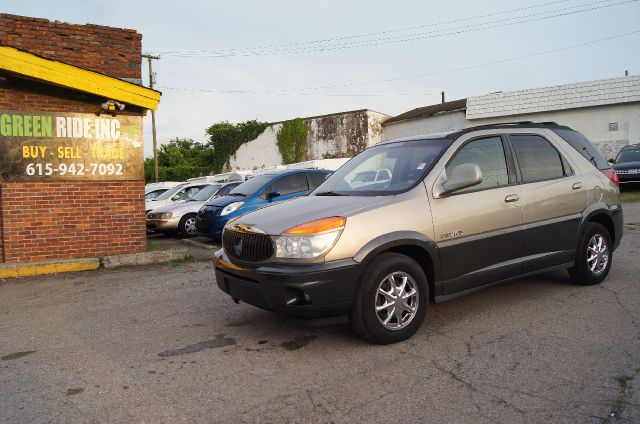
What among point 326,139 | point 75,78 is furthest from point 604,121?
point 75,78

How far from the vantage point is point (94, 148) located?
8.74 meters

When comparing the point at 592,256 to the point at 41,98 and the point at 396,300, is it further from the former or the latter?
the point at 41,98

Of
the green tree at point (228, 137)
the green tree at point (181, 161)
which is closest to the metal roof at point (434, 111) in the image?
the green tree at point (228, 137)

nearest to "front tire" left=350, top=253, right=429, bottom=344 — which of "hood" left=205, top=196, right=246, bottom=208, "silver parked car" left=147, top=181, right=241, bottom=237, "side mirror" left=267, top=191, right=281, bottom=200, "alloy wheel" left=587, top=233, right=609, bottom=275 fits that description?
"alloy wheel" left=587, top=233, right=609, bottom=275

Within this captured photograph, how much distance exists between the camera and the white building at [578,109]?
77.4 ft

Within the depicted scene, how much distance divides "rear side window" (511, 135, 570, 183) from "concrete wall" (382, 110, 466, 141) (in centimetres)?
2233

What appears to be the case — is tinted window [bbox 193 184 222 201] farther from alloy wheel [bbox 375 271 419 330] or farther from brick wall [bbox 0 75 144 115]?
alloy wheel [bbox 375 271 419 330]

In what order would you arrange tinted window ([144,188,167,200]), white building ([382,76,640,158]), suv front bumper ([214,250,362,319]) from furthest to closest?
white building ([382,76,640,158]) → tinted window ([144,188,167,200]) → suv front bumper ([214,250,362,319])

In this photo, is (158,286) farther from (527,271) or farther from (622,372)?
(622,372)

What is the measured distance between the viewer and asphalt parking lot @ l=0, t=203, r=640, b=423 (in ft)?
10.4

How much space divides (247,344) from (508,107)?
25479mm

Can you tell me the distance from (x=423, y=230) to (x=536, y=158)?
6.23 ft

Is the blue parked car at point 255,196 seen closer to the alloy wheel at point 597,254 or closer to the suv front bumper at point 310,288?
the alloy wheel at point 597,254

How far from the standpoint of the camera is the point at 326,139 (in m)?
34.4
